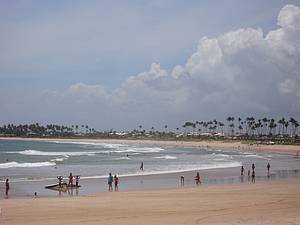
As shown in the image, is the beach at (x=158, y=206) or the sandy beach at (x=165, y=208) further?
the beach at (x=158, y=206)

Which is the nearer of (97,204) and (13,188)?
(97,204)

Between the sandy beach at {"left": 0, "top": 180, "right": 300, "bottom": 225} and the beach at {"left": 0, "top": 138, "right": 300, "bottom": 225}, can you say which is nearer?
the sandy beach at {"left": 0, "top": 180, "right": 300, "bottom": 225}

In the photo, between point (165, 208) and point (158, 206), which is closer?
point (165, 208)

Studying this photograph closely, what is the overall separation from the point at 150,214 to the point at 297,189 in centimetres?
1276

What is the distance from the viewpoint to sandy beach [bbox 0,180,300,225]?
18.4 meters

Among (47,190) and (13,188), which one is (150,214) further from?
(13,188)

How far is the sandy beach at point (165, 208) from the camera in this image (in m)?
18.4

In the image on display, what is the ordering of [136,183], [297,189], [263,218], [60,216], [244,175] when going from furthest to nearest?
[244,175]
[136,183]
[297,189]
[60,216]
[263,218]

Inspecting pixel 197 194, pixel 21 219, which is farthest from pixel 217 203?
pixel 21 219

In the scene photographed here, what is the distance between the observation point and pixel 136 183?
35688mm

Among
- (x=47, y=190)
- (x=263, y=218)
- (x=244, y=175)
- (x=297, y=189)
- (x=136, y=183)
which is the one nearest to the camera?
(x=263, y=218)

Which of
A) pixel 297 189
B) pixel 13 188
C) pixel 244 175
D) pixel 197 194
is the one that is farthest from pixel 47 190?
pixel 244 175

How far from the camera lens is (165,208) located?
2162cm

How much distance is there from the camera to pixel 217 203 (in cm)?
2317
